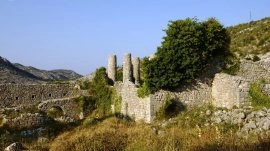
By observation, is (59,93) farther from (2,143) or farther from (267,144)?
(267,144)

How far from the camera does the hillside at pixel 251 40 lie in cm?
A: 4789

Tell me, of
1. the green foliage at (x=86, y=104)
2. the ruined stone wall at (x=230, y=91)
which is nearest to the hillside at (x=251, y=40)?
the green foliage at (x=86, y=104)

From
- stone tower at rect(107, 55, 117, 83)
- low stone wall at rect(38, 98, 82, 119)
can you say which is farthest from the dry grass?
stone tower at rect(107, 55, 117, 83)

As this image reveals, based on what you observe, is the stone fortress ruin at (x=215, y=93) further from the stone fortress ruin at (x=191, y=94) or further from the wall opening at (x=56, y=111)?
the wall opening at (x=56, y=111)

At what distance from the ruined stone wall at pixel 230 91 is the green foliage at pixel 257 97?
0.22 m

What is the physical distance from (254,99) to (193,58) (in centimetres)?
409

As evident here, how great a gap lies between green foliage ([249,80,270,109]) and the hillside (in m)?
23.9

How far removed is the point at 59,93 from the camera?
125ft

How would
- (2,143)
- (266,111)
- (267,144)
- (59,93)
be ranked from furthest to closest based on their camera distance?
1. (59,93)
2. (266,111)
3. (2,143)
4. (267,144)

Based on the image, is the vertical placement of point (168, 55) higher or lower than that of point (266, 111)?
higher

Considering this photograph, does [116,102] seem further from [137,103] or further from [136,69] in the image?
[137,103]

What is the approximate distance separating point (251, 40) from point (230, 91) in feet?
101

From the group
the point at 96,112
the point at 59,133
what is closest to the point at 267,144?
the point at 59,133

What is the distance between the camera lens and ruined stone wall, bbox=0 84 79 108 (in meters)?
36.6
